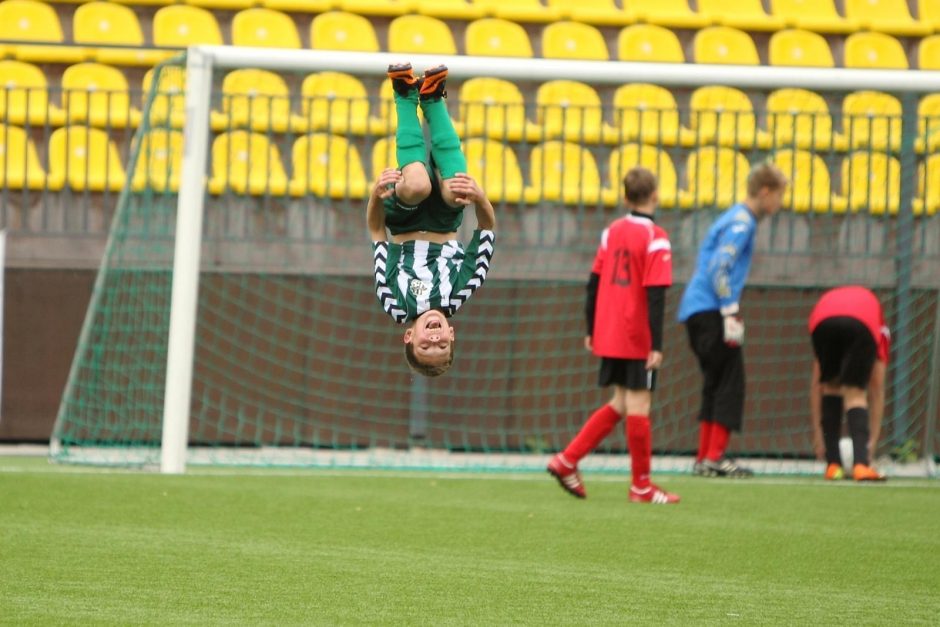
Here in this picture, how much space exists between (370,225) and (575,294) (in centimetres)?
457

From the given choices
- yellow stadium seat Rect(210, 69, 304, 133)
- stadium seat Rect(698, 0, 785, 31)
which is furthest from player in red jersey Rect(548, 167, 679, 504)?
stadium seat Rect(698, 0, 785, 31)

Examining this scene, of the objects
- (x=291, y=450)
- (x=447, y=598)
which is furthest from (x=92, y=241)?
(x=447, y=598)

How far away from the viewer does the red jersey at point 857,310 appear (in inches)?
353

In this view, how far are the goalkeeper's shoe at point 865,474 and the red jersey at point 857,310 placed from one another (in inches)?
28.4

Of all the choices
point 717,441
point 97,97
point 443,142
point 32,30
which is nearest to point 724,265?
point 717,441

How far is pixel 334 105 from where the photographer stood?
11219 millimetres

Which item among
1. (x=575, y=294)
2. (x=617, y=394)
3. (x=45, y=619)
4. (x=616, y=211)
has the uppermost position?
(x=616, y=211)

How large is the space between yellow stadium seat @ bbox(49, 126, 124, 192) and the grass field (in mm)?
2561

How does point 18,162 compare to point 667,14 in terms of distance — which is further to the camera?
point 667,14

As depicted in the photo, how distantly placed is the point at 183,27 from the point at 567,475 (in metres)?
6.08

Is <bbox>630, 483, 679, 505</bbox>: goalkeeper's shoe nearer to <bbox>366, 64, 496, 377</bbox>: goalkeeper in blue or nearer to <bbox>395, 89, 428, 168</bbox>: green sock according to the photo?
<bbox>366, 64, 496, 377</bbox>: goalkeeper in blue

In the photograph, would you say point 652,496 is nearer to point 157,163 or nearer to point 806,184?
point 806,184

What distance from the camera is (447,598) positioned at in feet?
16.1

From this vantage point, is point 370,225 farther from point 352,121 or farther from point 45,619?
point 352,121
